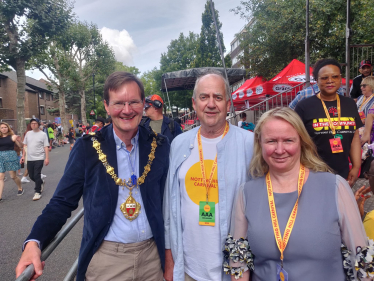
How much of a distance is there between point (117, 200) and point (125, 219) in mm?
141

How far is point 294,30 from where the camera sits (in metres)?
12.7

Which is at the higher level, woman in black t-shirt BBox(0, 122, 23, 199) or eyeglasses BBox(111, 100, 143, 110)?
eyeglasses BBox(111, 100, 143, 110)

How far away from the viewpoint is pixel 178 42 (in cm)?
4259

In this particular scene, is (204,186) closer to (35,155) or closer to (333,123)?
(333,123)

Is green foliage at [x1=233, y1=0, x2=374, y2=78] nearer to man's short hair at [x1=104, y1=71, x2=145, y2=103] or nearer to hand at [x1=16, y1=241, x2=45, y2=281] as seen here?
man's short hair at [x1=104, y1=71, x2=145, y2=103]

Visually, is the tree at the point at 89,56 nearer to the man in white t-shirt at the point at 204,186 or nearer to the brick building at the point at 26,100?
the brick building at the point at 26,100

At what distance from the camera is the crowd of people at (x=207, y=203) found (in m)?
1.38

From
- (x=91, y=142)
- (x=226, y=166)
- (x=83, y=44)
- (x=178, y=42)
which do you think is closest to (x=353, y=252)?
(x=226, y=166)

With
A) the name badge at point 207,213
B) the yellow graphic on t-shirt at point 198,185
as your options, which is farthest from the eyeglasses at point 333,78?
the name badge at point 207,213

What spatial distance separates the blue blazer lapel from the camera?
174cm

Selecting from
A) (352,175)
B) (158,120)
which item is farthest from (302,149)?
(158,120)

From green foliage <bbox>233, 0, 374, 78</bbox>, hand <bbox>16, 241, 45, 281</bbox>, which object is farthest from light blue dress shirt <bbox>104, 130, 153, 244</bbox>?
green foliage <bbox>233, 0, 374, 78</bbox>

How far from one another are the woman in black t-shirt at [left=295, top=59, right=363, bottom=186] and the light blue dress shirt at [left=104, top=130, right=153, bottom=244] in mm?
1776

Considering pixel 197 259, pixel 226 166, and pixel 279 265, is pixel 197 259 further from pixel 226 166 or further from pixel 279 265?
pixel 226 166
